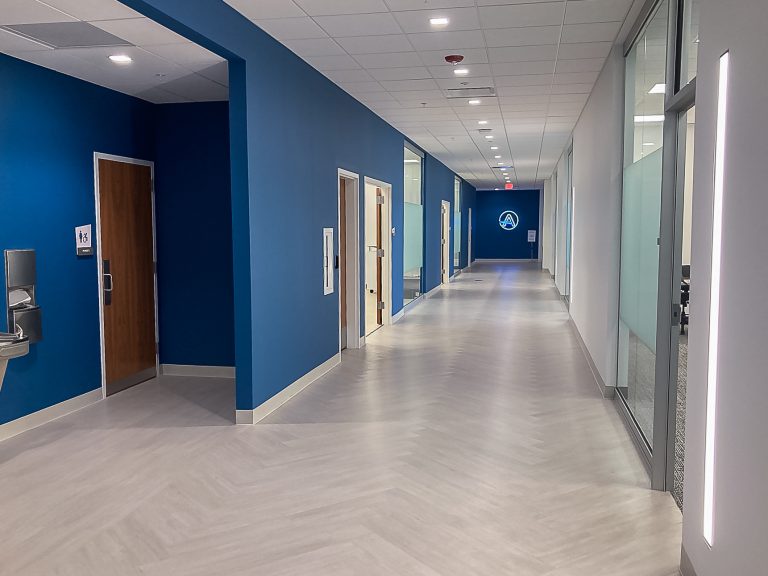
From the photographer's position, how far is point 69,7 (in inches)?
162

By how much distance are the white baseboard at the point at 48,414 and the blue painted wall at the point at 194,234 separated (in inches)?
46.2

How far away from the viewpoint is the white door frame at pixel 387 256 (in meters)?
9.99

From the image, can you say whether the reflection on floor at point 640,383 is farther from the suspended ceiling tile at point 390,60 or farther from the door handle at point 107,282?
the door handle at point 107,282

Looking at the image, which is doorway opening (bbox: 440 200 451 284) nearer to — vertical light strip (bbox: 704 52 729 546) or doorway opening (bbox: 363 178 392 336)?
doorway opening (bbox: 363 178 392 336)

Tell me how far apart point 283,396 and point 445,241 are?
38.8 ft

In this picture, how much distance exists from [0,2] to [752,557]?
4.51m

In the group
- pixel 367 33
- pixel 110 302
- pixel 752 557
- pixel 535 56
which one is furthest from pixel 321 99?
pixel 752 557

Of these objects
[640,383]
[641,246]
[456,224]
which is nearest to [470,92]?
[641,246]

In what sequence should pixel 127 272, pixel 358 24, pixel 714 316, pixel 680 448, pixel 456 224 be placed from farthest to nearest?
1. pixel 456 224
2. pixel 127 272
3. pixel 358 24
4. pixel 680 448
5. pixel 714 316

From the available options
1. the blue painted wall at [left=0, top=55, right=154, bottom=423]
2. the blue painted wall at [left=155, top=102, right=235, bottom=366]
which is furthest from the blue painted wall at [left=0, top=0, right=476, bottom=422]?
the blue painted wall at [left=155, top=102, right=235, bottom=366]

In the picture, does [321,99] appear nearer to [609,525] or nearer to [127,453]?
[127,453]

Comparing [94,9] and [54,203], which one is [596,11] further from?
[54,203]

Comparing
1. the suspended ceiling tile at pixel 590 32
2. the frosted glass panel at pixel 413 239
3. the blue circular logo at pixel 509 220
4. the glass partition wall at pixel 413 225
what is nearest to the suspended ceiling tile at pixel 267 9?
the suspended ceiling tile at pixel 590 32

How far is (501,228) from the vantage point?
28688 millimetres
